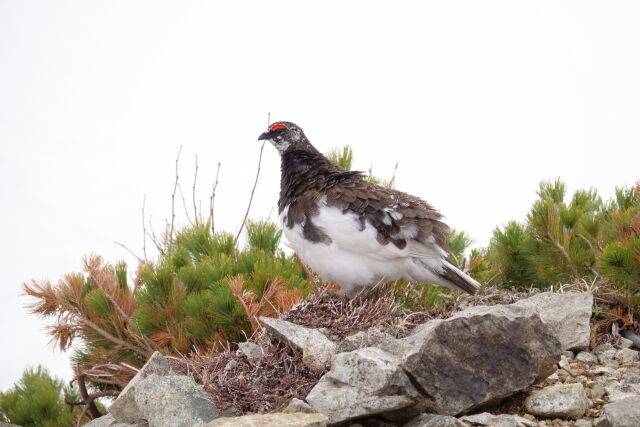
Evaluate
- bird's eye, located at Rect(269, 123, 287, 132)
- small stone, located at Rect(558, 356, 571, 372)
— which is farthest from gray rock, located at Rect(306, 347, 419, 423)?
bird's eye, located at Rect(269, 123, 287, 132)

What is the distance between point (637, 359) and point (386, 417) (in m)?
1.80

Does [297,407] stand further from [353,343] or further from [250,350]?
[250,350]

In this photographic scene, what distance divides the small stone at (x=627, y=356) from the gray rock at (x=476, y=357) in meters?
0.77

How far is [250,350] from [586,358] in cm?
201

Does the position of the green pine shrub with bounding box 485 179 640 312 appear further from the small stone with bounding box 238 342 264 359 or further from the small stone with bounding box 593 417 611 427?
the small stone with bounding box 238 342 264 359

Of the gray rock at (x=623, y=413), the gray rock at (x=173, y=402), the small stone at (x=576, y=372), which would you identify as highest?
the gray rock at (x=173, y=402)

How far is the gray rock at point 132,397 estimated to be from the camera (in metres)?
4.41

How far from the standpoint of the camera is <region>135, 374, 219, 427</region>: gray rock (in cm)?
402

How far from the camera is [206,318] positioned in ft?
19.0

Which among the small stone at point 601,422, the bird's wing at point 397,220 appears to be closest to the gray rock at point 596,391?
the small stone at point 601,422

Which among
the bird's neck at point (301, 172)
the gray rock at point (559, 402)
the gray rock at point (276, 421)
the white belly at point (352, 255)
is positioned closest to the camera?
the gray rock at point (276, 421)

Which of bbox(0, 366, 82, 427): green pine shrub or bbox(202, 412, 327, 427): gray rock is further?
bbox(0, 366, 82, 427): green pine shrub

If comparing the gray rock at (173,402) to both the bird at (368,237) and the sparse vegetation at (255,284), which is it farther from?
the bird at (368,237)

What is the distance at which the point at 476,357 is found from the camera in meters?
3.99
